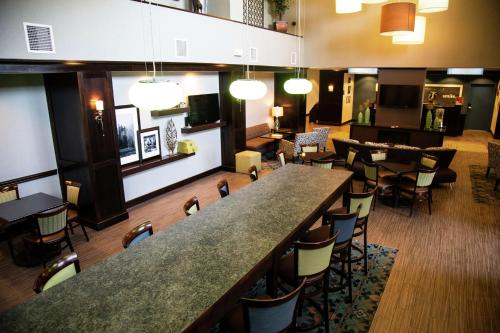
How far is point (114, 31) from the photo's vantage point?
500cm

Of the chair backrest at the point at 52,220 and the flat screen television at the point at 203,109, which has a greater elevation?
the flat screen television at the point at 203,109

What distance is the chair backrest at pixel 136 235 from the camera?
3.03m

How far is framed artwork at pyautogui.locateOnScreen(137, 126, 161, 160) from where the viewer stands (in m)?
6.61

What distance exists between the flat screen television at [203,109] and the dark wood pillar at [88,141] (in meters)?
2.31

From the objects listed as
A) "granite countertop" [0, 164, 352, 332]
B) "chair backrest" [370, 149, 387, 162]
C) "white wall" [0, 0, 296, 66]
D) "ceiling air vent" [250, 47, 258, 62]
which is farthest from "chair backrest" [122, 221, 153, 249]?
"ceiling air vent" [250, 47, 258, 62]

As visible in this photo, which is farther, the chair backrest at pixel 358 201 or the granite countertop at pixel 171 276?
the chair backrest at pixel 358 201

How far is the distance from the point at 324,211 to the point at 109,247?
335cm

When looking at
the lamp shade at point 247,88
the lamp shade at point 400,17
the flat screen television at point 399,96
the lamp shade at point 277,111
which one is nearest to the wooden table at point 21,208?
the lamp shade at point 247,88

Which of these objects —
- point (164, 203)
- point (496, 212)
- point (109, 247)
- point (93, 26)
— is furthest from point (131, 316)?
point (496, 212)

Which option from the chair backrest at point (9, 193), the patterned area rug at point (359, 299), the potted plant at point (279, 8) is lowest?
the patterned area rug at point (359, 299)

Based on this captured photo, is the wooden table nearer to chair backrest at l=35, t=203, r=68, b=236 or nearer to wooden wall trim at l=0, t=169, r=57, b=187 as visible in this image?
chair backrest at l=35, t=203, r=68, b=236

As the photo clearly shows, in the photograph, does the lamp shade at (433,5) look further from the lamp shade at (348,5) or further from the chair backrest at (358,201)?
the chair backrest at (358,201)

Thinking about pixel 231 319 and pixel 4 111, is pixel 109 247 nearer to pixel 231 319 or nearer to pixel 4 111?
pixel 4 111

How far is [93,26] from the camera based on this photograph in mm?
4703
